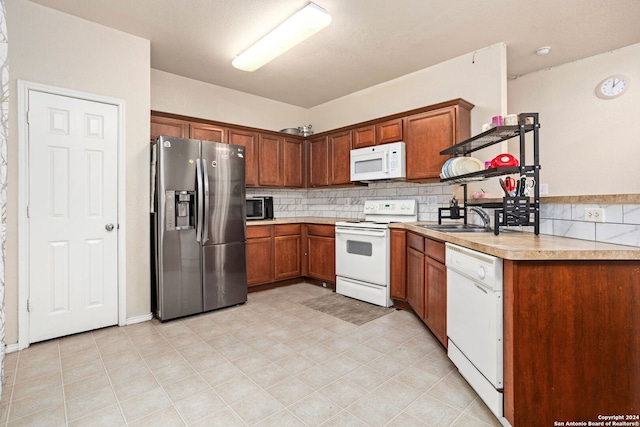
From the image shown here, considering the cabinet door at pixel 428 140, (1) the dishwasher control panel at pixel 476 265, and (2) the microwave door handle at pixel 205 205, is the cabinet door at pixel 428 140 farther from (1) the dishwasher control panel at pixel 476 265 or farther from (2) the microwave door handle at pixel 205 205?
(2) the microwave door handle at pixel 205 205

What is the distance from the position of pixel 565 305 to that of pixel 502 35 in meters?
2.71

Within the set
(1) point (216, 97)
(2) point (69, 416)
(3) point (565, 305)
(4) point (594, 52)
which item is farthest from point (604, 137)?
(2) point (69, 416)

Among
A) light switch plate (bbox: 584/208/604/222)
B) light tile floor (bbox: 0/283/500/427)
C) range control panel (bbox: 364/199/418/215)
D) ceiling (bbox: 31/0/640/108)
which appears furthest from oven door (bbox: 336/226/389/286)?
ceiling (bbox: 31/0/640/108)

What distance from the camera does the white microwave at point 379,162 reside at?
353cm

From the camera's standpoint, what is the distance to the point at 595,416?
1409 millimetres

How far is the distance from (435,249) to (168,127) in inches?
122

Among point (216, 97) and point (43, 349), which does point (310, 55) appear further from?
point (43, 349)

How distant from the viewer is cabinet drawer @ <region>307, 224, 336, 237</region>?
13.2ft

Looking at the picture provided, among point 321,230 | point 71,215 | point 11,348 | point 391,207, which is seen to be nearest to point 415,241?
point 391,207

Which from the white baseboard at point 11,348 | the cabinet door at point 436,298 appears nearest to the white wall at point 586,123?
the cabinet door at point 436,298

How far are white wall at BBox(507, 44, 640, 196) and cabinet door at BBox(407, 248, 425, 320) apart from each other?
2.29m

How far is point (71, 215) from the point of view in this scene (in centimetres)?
264

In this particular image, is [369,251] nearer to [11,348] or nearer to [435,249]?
[435,249]

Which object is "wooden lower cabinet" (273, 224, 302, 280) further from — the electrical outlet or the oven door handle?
the electrical outlet
